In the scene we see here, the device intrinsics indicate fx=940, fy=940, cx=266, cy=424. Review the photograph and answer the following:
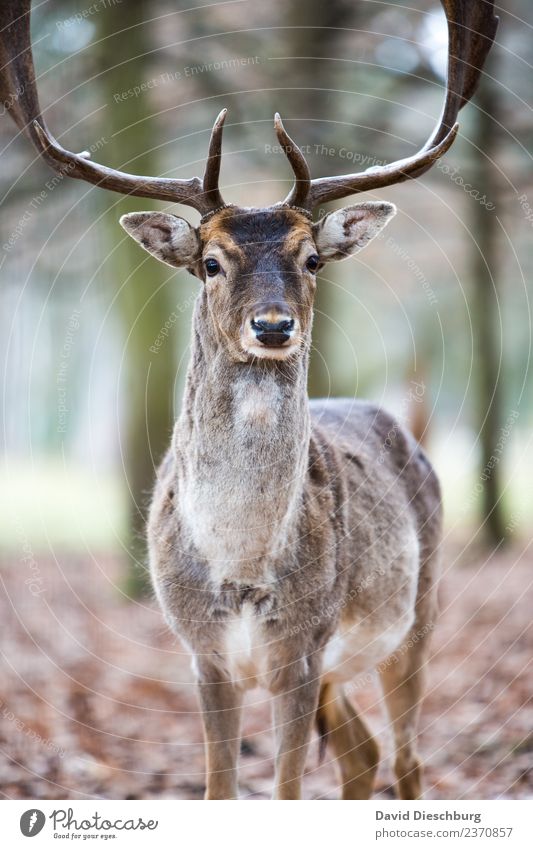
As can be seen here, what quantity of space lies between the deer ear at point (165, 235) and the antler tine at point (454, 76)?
62 cm

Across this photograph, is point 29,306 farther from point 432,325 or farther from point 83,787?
point 432,325

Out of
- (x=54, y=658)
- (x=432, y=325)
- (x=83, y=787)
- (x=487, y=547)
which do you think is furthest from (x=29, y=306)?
(x=432, y=325)

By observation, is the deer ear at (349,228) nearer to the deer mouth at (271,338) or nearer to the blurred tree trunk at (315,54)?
the deer mouth at (271,338)

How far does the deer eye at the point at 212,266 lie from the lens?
433 centimetres

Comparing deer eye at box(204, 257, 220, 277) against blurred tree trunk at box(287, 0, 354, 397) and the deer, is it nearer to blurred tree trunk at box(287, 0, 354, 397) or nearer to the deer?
the deer

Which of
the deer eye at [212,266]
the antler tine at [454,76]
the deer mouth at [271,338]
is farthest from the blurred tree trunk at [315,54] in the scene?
the deer mouth at [271,338]

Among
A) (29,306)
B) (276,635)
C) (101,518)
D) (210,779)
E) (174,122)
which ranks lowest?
(210,779)

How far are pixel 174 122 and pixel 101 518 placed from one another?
5.68 m

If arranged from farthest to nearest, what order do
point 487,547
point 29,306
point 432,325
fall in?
1. point 432,325
2. point 487,547
3. point 29,306

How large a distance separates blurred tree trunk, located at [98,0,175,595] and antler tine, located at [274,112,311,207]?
4.33m

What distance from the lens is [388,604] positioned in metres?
5.28

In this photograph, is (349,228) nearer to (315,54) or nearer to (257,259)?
(257,259)

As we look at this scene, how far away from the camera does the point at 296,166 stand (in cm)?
436

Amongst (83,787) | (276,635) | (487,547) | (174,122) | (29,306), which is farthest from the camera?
(487,547)
